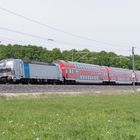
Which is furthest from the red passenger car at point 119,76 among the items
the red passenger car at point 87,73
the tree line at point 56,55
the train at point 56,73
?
the tree line at point 56,55

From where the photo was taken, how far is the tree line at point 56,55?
11700 centimetres

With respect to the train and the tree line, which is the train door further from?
the tree line

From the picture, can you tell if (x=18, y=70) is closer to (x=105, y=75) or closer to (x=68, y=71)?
(x=68, y=71)

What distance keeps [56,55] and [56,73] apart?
2716 inches

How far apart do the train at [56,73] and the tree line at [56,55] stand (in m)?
24.4

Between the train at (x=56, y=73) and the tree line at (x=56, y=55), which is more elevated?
the tree line at (x=56, y=55)

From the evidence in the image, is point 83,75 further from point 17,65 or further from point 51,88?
point 51,88

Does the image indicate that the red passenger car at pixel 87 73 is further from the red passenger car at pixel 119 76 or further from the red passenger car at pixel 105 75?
the red passenger car at pixel 119 76

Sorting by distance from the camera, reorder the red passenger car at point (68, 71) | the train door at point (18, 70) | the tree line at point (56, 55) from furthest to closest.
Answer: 1. the tree line at point (56, 55)
2. the red passenger car at point (68, 71)
3. the train door at point (18, 70)

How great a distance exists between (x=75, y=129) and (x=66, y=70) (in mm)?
55874

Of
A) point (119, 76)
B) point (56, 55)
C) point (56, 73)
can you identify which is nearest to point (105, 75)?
point (119, 76)

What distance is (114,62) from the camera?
465 ft

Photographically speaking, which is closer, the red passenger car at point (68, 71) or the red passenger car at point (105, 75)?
the red passenger car at point (68, 71)

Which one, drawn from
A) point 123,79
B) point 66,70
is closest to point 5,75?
point 66,70
